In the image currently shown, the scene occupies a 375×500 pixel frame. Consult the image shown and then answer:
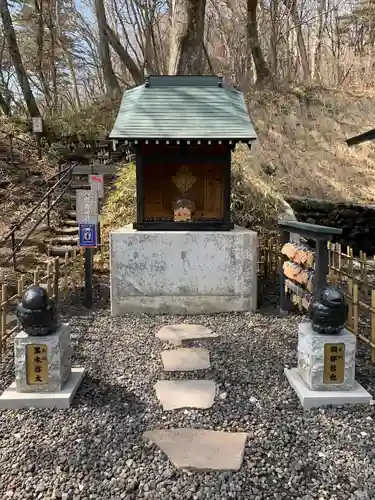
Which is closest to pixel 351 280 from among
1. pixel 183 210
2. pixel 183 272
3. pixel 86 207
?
pixel 183 272

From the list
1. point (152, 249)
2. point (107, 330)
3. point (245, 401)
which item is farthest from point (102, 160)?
point (245, 401)

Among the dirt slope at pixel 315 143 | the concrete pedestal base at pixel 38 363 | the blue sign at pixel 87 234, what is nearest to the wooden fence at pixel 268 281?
the blue sign at pixel 87 234

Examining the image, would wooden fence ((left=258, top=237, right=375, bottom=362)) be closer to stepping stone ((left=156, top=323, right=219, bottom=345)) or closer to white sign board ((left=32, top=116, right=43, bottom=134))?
stepping stone ((left=156, top=323, right=219, bottom=345))

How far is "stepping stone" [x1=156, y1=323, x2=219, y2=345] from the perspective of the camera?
18.6ft

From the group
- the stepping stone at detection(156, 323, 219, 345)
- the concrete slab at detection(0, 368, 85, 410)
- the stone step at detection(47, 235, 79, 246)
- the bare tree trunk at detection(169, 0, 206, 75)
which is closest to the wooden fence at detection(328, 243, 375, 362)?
the stepping stone at detection(156, 323, 219, 345)

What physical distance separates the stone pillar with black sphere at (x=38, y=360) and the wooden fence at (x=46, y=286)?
3.99 feet

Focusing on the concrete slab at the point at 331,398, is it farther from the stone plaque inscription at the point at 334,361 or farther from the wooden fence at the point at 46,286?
the wooden fence at the point at 46,286

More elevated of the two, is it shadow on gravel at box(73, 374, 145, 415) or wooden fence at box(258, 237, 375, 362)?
wooden fence at box(258, 237, 375, 362)

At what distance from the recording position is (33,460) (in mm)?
3107

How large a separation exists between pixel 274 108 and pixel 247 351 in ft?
44.1

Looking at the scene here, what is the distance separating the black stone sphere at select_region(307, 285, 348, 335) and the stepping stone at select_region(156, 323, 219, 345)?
1989 mm

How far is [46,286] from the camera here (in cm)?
681

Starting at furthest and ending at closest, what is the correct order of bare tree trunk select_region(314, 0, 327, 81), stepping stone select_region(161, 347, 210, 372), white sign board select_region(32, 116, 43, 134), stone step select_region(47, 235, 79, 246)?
1. bare tree trunk select_region(314, 0, 327, 81)
2. white sign board select_region(32, 116, 43, 134)
3. stone step select_region(47, 235, 79, 246)
4. stepping stone select_region(161, 347, 210, 372)

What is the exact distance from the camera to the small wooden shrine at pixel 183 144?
6711 mm
